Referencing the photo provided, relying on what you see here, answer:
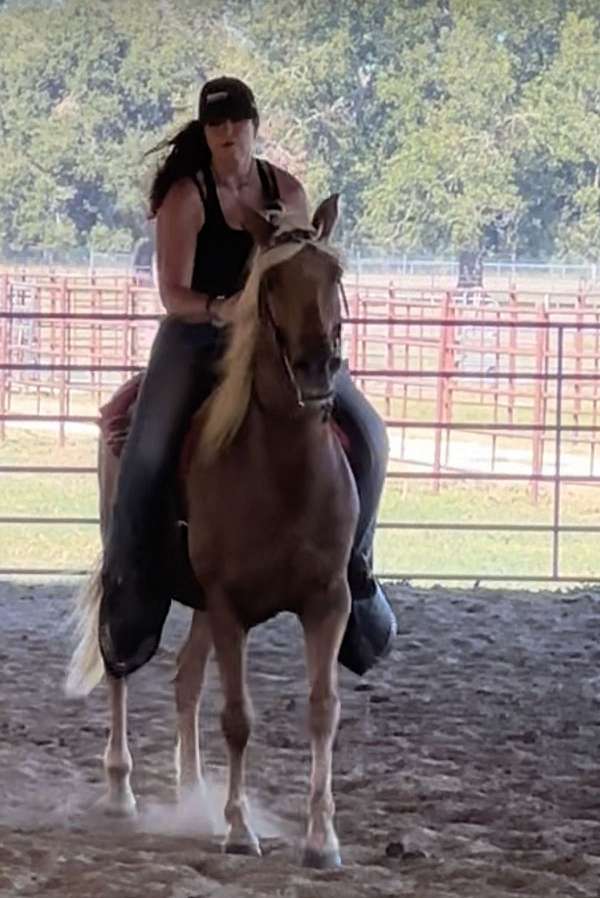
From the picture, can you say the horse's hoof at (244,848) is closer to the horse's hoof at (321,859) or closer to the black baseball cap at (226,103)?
the horse's hoof at (321,859)

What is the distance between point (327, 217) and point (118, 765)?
4.73 ft

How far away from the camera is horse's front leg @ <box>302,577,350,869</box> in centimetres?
305

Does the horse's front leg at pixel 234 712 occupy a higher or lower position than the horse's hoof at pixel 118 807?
higher

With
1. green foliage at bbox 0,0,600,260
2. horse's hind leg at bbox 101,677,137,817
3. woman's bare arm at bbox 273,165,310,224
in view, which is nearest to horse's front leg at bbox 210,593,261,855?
horse's hind leg at bbox 101,677,137,817

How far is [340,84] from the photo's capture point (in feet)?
42.5

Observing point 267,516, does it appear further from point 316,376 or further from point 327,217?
point 327,217

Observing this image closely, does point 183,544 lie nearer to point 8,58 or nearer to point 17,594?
point 17,594

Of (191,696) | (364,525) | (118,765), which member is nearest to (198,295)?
(364,525)

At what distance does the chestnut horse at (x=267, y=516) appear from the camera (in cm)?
296

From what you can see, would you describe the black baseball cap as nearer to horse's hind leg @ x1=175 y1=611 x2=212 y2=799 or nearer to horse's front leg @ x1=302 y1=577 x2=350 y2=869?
horse's front leg @ x1=302 y1=577 x2=350 y2=869

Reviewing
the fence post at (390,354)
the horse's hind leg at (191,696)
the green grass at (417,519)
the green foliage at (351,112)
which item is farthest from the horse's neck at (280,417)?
the green foliage at (351,112)

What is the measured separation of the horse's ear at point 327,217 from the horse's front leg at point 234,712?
0.74 m

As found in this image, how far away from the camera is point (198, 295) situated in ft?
10.3

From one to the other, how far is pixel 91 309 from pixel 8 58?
93.6 inches
